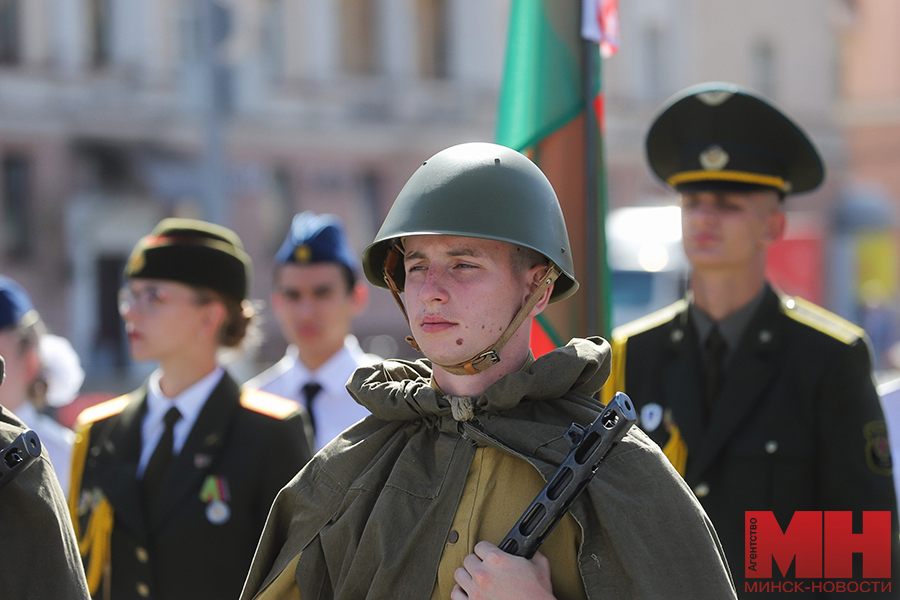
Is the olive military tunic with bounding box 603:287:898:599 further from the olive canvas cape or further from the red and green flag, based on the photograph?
the olive canvas cape

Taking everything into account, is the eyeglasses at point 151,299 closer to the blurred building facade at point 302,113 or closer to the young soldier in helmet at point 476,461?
the young soldier in helmet at point 476,461

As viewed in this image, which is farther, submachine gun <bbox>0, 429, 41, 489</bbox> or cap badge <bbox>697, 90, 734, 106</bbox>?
cap badge <bbox>697, 90, 734, 106</bbox>

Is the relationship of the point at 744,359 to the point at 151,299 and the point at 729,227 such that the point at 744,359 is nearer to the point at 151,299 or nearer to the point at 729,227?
the point at 729,227

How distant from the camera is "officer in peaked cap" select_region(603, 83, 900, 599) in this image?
11.2 ft

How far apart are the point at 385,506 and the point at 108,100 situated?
73.3 feet

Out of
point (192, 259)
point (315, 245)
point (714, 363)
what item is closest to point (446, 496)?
point (714, 363)

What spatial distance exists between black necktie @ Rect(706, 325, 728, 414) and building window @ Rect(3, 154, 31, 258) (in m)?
20.4

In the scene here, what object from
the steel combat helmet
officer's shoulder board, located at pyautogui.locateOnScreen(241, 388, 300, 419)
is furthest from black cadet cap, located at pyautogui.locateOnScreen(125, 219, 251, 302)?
the steel combat helmet

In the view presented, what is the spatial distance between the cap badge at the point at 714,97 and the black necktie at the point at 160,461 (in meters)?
2.07

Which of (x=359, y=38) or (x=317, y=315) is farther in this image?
(x=359, y=38)

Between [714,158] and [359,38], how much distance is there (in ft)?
78.0

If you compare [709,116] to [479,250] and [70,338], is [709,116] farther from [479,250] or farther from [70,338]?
[70,338]

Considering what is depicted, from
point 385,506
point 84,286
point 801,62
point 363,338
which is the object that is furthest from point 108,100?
point 385,506

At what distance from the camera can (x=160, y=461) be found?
12.4 ft
